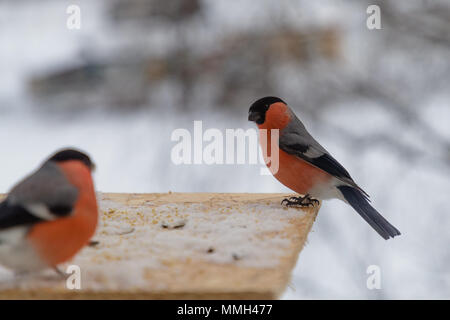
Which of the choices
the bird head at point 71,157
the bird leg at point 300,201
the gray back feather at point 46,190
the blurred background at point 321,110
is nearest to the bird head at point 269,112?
the bird leg at point 300,201

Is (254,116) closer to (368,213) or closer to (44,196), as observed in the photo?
(368,213)

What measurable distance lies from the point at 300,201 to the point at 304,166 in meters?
0.25

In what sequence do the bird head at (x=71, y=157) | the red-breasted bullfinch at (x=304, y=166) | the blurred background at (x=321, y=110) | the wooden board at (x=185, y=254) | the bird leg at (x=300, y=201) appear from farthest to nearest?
the blurred background at (x=321, y=110) → the red-breasted bullfinch at (x=304, y=166) → the bird leg at (x=300, y=201) → the bird head at (x=71, y=157) → the wooden board at (x=185, y=254)

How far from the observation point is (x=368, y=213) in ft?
8.82

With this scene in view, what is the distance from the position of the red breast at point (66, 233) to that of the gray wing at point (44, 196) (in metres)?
0.02

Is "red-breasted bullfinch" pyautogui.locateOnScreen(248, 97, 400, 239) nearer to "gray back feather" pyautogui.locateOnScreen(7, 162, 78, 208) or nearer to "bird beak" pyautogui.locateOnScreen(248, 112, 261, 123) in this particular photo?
"bird beak" pyautogui.locateOnScreen(248, 112, 261, 123)

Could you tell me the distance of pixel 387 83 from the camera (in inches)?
197

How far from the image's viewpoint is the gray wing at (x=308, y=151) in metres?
2.76

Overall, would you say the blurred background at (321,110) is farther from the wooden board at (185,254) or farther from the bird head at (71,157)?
the bird head at (71,157)

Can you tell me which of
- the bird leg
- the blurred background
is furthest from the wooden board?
the blurred background

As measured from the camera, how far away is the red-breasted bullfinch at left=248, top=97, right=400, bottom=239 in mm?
2746

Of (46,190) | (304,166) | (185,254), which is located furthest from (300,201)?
(46,190)

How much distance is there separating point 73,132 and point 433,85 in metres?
4.40
